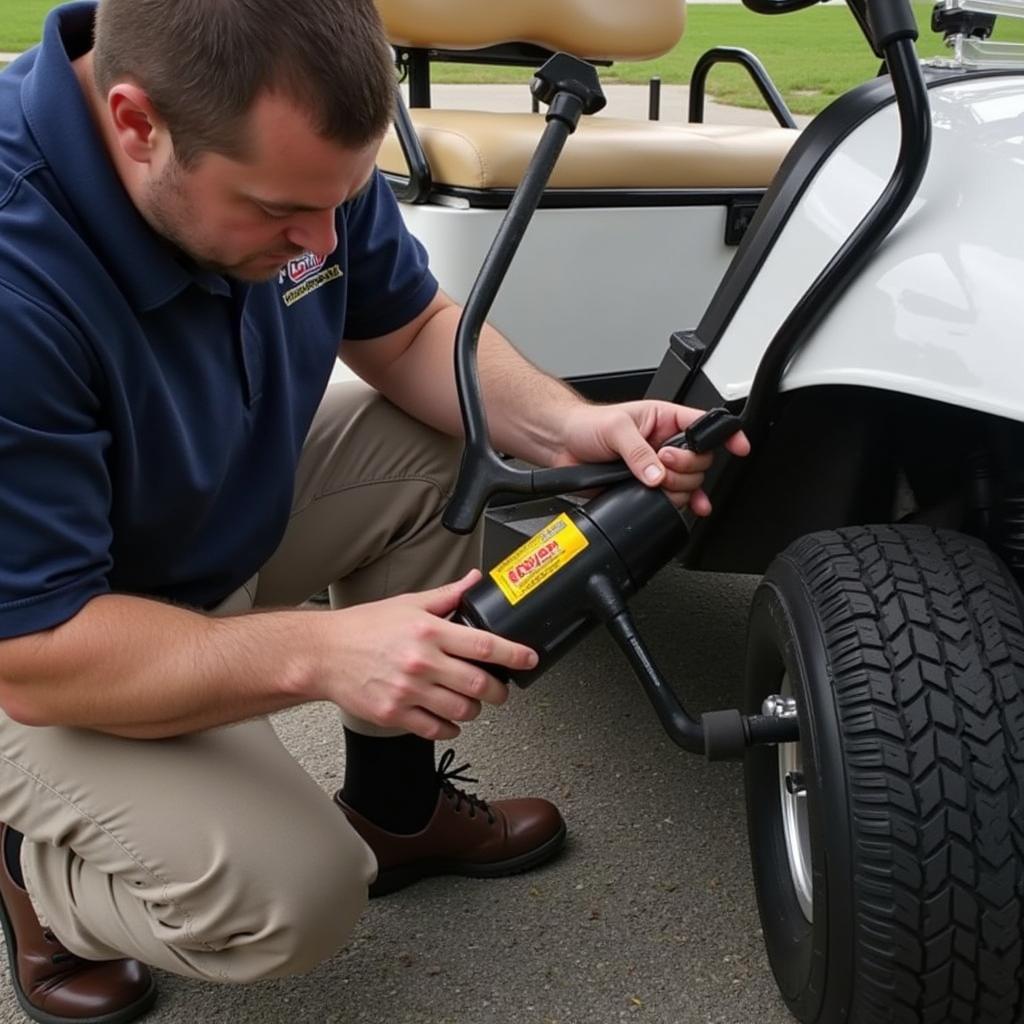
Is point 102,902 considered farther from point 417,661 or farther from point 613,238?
point 613,238

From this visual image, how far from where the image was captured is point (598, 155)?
80.0 inches

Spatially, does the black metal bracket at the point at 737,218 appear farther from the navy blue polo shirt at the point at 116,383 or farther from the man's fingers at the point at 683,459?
the man's fingers at the point at 683,459

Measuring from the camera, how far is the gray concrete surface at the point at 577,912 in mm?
1514

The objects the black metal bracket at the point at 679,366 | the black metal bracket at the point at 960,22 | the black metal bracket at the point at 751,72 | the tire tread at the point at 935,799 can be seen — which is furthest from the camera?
the black metal bracket at the point at 751,72

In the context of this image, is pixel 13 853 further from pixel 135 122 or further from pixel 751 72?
pixel 751 72

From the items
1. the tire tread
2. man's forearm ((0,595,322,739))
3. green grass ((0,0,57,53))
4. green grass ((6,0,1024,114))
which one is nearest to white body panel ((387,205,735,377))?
man's forearm ((0,595,322,739))

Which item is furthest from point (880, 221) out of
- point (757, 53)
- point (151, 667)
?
point (757, 53)

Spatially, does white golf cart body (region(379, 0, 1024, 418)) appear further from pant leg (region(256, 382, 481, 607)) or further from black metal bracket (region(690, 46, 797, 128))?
pant leg (region(256, 382, 481, 607))

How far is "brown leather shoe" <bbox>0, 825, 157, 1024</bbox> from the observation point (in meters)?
1.49

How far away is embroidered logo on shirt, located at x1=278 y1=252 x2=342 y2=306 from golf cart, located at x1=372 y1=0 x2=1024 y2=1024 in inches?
10.3

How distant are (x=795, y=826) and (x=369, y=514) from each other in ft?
2.20

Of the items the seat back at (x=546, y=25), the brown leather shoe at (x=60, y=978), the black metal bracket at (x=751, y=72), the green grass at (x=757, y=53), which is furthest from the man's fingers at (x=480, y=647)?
the green grass at (x=757, y=53)

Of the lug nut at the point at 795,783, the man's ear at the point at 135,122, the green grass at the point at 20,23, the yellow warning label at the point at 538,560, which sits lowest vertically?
the green grass at the point at 20,23

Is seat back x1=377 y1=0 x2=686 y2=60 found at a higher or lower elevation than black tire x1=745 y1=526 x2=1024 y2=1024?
higher
